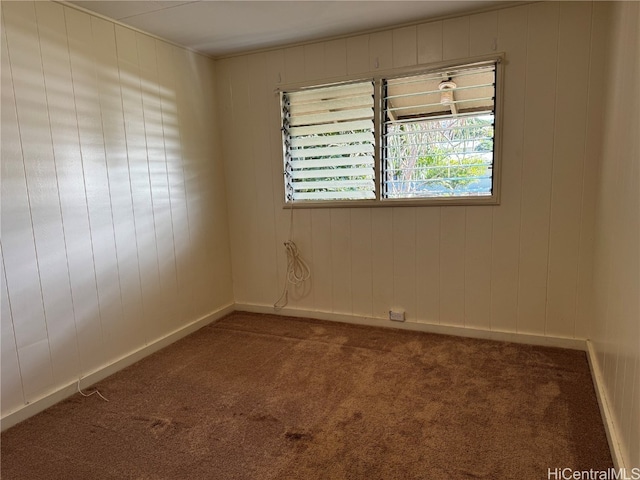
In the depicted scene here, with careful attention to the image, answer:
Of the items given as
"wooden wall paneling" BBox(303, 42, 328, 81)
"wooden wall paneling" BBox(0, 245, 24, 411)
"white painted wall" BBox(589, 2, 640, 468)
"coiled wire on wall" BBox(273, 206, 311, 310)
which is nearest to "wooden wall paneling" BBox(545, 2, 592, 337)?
"white painted wall" BBox(589, 2, 640, 468)

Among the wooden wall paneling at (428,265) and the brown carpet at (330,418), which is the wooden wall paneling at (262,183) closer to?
the brown carpet at (330,418)

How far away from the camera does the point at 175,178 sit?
3.05 meters

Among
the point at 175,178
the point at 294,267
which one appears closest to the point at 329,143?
the point at 294,267

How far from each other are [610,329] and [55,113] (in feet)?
10.0

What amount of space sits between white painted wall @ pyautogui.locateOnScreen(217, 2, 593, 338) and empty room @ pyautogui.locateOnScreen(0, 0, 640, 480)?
0.01 meters

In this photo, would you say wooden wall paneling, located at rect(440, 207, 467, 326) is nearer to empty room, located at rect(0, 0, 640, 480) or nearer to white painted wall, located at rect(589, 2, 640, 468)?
empty room, located at rect(0, 0, 640, 480)

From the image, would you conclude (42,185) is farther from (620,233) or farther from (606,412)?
(606,412)

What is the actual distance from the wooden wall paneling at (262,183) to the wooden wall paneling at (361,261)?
739mm

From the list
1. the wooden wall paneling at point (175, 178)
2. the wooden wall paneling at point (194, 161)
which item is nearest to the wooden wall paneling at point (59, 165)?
the wooden wall paneling at point (175, 178)

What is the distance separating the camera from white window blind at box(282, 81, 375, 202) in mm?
3049

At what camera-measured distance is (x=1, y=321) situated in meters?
1.97

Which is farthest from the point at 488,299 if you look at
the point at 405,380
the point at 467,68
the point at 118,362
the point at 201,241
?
the point at 118,362

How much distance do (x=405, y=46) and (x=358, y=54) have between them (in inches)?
13.9

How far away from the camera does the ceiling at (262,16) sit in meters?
2.38
